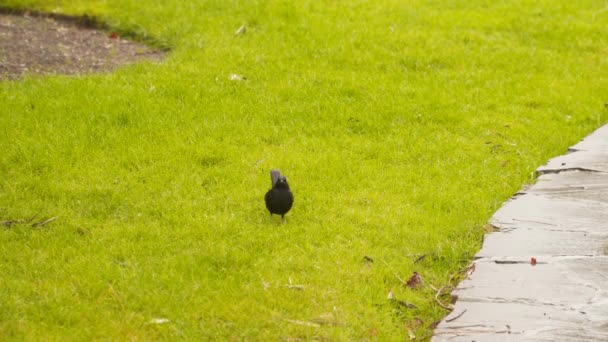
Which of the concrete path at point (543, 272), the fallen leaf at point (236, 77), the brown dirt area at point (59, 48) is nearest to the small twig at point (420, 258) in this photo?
the concrete path at point (543, 272)

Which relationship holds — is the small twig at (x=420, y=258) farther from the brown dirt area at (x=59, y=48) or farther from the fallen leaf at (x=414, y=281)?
the brown dirt area at (x=59, y=48)

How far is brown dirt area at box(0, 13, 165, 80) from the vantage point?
9547 millimetres

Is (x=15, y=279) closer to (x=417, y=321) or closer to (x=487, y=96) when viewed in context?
(x=417, y=321)

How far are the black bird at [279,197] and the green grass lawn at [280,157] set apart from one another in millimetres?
187

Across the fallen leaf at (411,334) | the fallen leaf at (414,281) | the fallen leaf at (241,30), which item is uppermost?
the fallen leaf at (241,30)

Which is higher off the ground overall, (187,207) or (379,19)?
(379,19)

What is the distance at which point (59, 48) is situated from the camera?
34.0 feet

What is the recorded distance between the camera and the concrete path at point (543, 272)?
4520 millimetres

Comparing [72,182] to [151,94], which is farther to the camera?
[151,94]

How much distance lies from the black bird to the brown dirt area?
4623mm

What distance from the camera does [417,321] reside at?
4.81 m

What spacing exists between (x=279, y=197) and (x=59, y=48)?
5.96 m

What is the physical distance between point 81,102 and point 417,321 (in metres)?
4.89

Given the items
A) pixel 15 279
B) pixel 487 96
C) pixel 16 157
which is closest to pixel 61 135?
pixel 16 157
